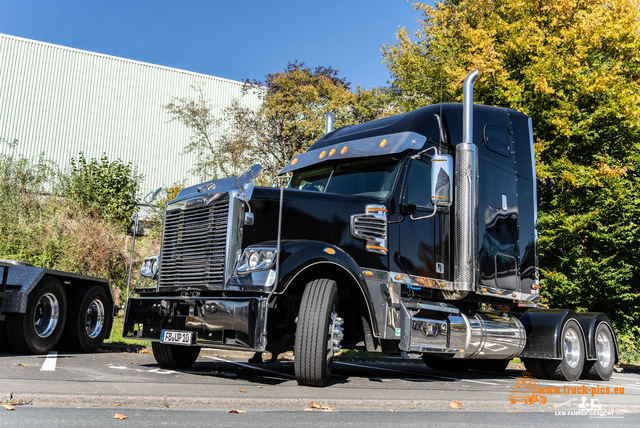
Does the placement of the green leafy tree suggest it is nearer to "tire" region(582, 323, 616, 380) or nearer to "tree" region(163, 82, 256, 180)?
"tree" region(163, 82, 256, 180)

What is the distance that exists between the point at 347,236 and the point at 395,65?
17227 mm

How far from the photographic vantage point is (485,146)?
8.77 m

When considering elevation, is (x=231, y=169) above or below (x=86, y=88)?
below

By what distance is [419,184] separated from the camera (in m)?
7.53

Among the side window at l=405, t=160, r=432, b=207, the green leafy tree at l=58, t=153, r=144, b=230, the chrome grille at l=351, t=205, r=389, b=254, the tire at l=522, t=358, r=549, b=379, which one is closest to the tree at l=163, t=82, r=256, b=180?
the green leafy tree at l=58, t=153, r=144, b=230

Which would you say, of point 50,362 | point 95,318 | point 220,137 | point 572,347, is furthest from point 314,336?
point 220,137

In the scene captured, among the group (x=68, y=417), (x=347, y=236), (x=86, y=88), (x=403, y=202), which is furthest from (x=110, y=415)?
(x=86, y=88)

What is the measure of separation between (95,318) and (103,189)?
54.3 feet

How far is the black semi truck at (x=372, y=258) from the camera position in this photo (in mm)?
6133

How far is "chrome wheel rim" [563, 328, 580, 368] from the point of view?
944 cm

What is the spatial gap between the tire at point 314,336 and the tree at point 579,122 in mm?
12918

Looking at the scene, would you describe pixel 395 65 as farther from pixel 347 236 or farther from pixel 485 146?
pixel 347 236

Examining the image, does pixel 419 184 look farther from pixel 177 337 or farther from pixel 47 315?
pixel 47 315

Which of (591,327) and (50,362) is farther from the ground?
(591,327)
